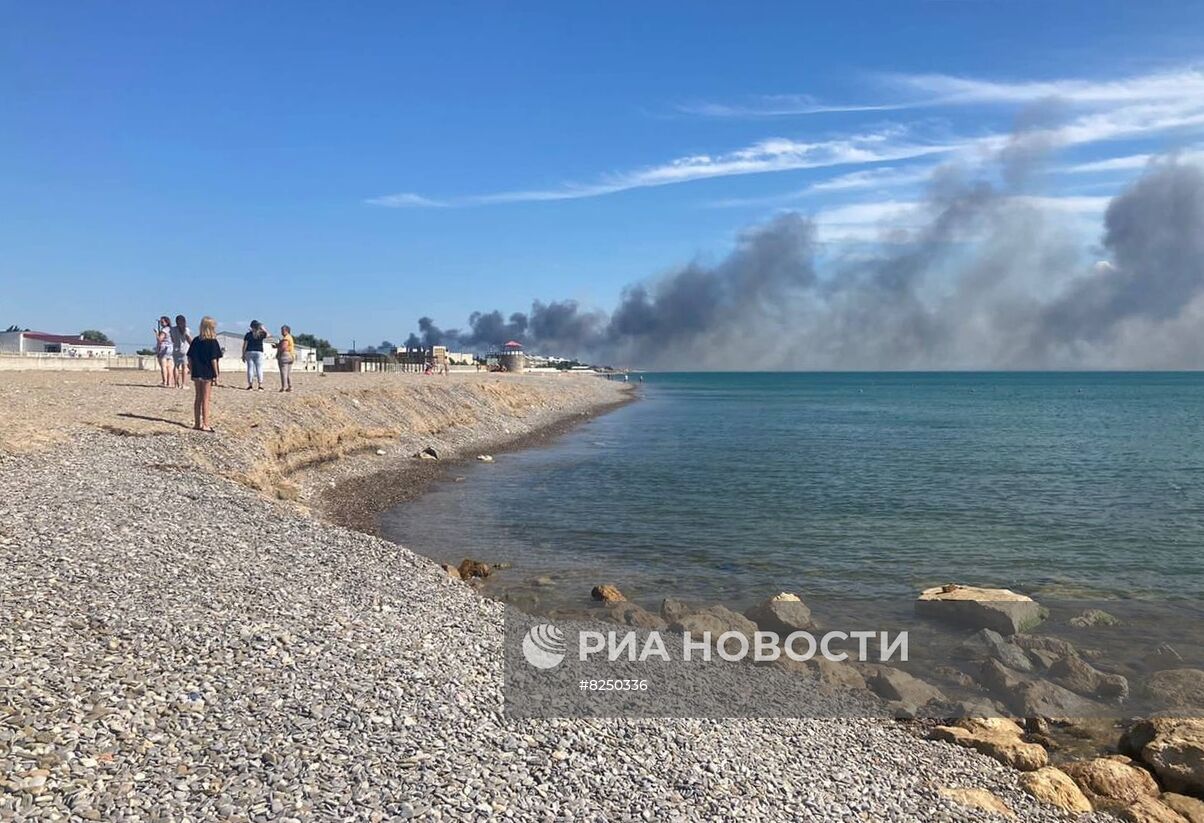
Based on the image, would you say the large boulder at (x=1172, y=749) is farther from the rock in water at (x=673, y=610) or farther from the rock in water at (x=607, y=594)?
the rock in water at (x=607, y=594)

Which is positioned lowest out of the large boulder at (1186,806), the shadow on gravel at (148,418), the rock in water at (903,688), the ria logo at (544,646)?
Result: the large boulder at (1186,806)

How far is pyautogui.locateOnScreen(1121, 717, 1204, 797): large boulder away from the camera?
8.79m

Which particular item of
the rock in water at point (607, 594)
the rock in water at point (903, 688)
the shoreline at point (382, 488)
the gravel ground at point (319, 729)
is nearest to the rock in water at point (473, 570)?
the shoreline at point (382, 488)

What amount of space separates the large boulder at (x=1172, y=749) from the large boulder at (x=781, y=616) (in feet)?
15.5

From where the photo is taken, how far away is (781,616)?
13.5 metres

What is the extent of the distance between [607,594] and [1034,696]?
22.1 ft

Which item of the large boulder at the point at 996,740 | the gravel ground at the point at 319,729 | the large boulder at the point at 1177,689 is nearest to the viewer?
the gravel ground at the point at 319,729

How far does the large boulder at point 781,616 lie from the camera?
44.1 ft

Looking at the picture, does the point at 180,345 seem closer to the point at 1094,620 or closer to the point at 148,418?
the point at 148,418

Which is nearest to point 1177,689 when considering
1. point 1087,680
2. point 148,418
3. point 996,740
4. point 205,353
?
point 1087,680

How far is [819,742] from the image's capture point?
885cm

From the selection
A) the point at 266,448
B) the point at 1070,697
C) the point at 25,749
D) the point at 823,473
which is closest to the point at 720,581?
the point at 1070,697

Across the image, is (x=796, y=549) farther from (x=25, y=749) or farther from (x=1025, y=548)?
(x=25, y=749)

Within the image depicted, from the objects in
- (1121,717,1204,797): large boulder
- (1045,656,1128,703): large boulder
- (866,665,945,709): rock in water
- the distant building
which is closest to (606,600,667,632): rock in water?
(866,665,945,709): rock in water
